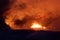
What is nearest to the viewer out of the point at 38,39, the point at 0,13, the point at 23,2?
the point at 38,39

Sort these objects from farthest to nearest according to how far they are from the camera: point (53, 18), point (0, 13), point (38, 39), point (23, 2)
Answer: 1. point (53, 18)
2. point (23, 2)
3. point (0, 13)
4. point (38, 39)

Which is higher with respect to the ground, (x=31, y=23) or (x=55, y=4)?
(x=55, y=4)

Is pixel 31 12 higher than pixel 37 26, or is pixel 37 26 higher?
pixel 31 12

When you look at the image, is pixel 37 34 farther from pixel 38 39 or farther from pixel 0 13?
pixel 0 13

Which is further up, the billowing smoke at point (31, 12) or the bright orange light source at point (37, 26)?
the billowing smoke at point (31, 12)

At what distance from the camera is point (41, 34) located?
1.85 meters

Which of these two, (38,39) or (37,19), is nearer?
(38,39)

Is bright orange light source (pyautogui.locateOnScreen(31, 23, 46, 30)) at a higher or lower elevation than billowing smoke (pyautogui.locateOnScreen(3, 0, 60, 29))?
lower

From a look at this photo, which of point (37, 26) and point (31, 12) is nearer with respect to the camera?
point (37, 26)

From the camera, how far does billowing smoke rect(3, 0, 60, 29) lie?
4.27 m

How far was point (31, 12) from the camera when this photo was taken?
4.48 meters

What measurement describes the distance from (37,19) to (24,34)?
264cm

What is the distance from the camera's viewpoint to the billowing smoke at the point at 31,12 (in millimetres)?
4273

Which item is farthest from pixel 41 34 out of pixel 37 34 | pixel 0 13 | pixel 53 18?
pixel 53 18
